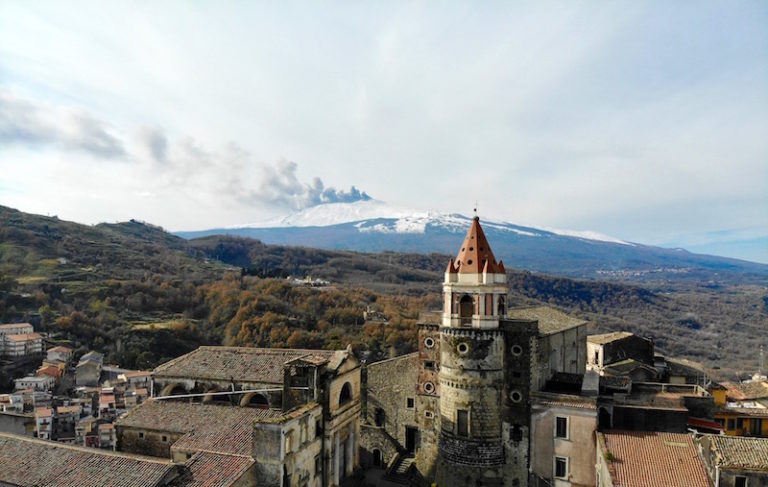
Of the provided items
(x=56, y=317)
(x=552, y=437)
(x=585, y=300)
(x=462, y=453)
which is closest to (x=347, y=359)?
(x=462, y=453)

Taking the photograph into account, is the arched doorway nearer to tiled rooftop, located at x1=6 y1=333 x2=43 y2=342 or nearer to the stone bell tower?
the stone bell tower

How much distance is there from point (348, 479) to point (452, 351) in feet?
33.8

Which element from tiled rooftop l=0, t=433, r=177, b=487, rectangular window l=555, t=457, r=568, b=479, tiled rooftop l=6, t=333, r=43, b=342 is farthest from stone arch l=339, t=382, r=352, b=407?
tiled rooftop l=6, t=333, r=43, b=342

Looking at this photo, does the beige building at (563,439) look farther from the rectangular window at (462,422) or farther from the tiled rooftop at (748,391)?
the tiled rooftop at (748,391)

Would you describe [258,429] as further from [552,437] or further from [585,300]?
[585,300]

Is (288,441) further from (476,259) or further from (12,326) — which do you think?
(12,326)

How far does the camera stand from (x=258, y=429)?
22.2 metres

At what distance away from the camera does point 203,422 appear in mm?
25734

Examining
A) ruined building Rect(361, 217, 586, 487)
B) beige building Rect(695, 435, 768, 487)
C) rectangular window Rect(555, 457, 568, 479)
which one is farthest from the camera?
ruined building Rect(361, 217, 586, 487)

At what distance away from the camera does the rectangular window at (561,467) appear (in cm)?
2722

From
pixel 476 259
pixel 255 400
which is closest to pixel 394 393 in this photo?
pixel 255 400

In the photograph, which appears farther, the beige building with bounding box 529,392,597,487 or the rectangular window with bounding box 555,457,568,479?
the rectangular window with bounding box 555,457,568,479

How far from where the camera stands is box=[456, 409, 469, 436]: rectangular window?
28.9m

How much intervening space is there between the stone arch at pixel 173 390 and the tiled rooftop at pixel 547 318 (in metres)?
21.3
